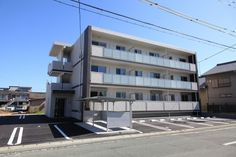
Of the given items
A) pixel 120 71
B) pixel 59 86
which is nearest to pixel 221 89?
pixel 120 71

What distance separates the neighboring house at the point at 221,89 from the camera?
92.4 ft

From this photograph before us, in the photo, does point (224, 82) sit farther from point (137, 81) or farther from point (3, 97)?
point (3, 97)

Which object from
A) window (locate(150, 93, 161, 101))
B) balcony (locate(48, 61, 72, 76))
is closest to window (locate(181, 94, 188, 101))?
window (locate(150, 93, 161, 101))

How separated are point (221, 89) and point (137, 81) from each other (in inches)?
606

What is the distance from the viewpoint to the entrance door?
23.1 meters

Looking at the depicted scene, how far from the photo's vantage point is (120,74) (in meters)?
23.1

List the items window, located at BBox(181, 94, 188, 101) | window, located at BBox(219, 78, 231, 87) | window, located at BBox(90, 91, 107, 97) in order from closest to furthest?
window, located at BBox(90, 91, 107, 97) < window, located at BBox(181, 94, 188, 101) < window, located at BBox(219, 78, 231, 87)

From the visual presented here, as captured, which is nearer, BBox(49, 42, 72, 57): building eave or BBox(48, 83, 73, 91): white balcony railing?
BBox(48, 83, 73, 91): white balcony railing

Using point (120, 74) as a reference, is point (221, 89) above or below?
below

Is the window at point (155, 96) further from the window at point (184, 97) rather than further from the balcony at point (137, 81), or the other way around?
the window at point (184, 97)

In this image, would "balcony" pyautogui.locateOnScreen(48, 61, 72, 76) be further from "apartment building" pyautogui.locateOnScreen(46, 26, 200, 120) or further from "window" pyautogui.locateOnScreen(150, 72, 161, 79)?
"window" pyautogui.locateOnScreen(150, 72, 161, 79)

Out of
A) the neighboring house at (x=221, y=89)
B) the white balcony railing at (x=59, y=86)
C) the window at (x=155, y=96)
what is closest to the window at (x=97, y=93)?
the white balcony railing at (x=59, y=86)

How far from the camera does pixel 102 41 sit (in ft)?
A: 73.9

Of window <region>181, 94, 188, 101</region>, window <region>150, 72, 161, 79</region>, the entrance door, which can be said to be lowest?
the entrance door
